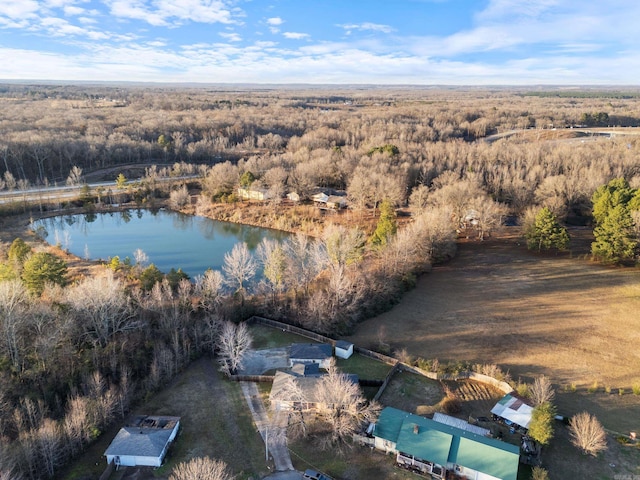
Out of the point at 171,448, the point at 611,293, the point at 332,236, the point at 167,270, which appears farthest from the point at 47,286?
the point at 611,293

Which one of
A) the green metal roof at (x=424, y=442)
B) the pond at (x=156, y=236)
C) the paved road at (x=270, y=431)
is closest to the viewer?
the green metal roof at (x=424, y=442)

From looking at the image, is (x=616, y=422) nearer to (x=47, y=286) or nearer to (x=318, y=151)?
(x=47, y=286)

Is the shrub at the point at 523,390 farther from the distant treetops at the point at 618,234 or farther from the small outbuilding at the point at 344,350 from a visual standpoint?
the distant treetops at the point at 618,234

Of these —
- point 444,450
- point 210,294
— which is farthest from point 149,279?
point 444,450

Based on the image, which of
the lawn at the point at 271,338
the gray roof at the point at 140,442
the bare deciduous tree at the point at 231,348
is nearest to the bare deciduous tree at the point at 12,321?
the gray roof at the point at 140,442

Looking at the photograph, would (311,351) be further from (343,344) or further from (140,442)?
(140,442)

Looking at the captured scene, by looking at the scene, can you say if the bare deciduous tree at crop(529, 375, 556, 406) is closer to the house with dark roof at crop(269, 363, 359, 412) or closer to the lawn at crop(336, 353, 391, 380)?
the lawn at crop(336, 353, 391, 380)
